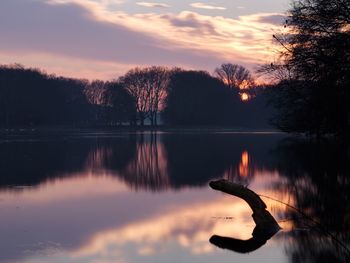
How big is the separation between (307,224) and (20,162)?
25.4 meters

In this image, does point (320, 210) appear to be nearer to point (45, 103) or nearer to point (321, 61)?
point (321, 61)

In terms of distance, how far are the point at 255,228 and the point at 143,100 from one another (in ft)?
375

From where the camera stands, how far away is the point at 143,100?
128 m

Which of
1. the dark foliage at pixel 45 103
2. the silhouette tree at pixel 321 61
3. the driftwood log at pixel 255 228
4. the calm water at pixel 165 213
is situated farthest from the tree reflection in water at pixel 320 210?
the dark foliage at pixel 45 103

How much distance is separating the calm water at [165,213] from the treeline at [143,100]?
262 feet

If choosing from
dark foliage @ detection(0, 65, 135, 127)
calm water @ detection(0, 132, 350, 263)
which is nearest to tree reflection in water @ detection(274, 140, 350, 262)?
calm water @ detection(0, 132, 350, 263)

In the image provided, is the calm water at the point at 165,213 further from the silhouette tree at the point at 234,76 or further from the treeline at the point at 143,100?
the silhouette tree at the point at 234,76

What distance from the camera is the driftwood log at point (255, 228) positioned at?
42.5 ft

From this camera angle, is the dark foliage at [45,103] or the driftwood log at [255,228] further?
the dark foliage at [45,103]

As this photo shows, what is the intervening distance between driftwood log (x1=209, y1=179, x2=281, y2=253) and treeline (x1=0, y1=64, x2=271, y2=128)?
9455cm

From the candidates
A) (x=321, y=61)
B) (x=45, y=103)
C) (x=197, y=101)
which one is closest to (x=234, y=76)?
(x=197, y=101)

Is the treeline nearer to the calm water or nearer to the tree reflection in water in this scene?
the calm water

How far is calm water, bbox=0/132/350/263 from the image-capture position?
40.9ft

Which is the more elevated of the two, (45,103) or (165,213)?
(45,103)
